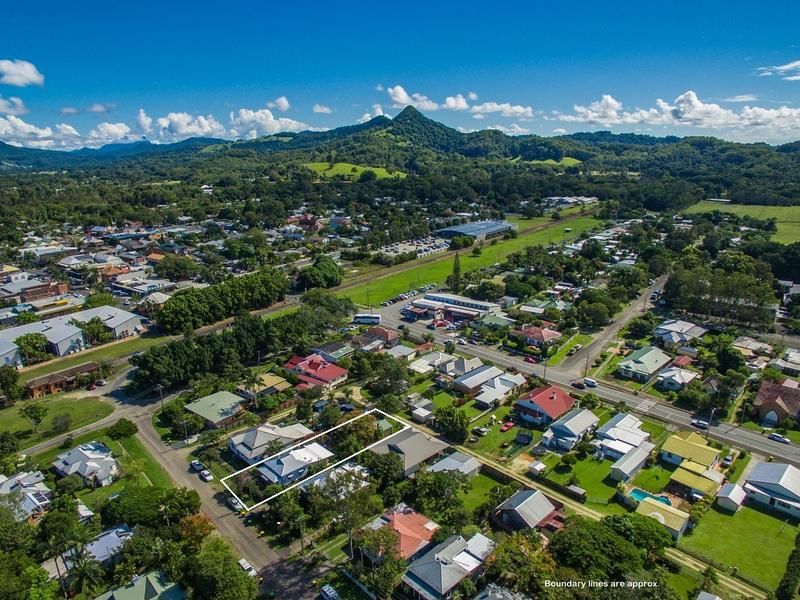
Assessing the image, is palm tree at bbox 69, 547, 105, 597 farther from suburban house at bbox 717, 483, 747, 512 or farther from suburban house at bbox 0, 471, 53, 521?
suburban house at bbox 717, 483, 747, 512

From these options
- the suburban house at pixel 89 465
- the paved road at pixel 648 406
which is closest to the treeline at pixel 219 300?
the paved road at pixel 648 406

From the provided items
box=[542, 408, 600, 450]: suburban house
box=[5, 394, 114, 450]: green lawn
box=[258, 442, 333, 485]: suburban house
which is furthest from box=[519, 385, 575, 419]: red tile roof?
box=[5, 394, 114, 450]: green lawn

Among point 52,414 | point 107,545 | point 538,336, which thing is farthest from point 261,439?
point 538,336

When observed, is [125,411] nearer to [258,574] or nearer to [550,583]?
[258,574]

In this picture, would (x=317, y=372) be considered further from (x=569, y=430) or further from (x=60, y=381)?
(x=60, y=381)

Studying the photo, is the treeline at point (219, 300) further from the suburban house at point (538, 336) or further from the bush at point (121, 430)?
the suburban house at point (538, 336)

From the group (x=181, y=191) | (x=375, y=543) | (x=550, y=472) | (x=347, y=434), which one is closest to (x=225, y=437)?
(x=347, y=434)
